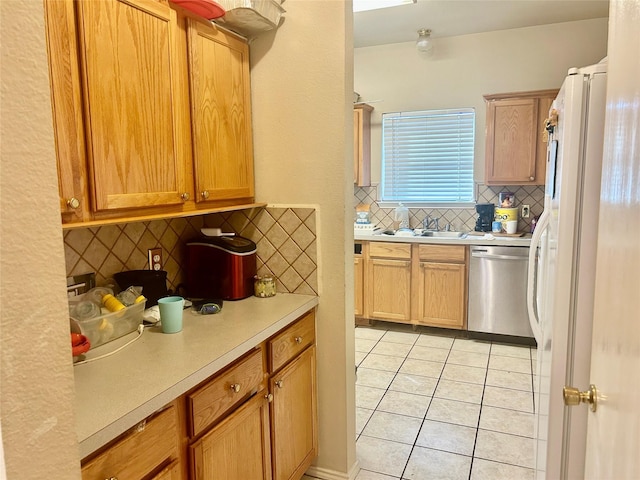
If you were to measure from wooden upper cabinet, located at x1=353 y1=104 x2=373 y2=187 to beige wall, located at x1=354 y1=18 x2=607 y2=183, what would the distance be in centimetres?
8

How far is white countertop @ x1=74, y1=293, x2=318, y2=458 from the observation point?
1143mm

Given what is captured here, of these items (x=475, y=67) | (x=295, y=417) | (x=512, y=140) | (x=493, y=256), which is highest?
(x=475, y=67)

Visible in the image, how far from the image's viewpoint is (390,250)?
166 inches

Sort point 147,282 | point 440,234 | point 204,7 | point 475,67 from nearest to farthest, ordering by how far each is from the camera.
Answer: point 204,7, point 147,282, point 475,67, point 440,234

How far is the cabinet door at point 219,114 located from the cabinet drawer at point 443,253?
2.26 meters

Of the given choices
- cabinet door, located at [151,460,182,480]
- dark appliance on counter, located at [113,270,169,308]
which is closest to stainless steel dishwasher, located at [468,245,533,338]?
dark appliance on counter, located at [113,270,169,308]

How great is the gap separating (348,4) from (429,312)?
287 cm

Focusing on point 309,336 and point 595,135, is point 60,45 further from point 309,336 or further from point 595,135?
point 595,135

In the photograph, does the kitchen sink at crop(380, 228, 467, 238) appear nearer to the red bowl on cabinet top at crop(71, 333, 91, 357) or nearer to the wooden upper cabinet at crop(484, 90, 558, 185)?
the wooden upper cabinet at crop(484, 90, 558, 185)

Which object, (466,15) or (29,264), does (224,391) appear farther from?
(466,15)

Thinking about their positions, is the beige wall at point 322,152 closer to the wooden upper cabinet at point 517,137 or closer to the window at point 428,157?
the wooden upper cabinet at point 517,137

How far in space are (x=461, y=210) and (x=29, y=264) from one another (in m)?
4.37

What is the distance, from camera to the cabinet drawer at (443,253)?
13.0 feet

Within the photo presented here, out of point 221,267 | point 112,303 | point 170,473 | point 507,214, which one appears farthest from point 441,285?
Result: point 170,473
